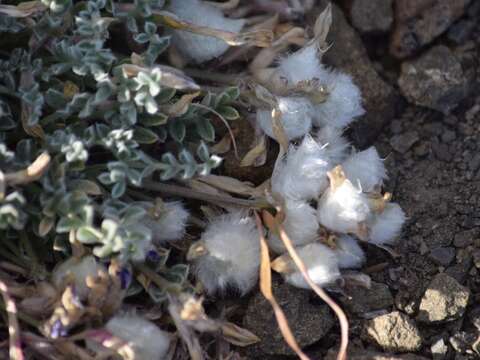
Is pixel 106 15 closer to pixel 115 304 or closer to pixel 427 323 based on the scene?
pixel 115 304

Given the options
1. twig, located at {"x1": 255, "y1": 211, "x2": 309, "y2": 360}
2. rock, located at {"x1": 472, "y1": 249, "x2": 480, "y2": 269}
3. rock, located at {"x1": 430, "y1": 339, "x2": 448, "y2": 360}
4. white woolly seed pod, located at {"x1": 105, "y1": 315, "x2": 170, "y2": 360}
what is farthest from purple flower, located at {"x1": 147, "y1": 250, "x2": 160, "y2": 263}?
rock, located at {"x1": 472, "y1": 249, "x2": 480, "y2": 269}

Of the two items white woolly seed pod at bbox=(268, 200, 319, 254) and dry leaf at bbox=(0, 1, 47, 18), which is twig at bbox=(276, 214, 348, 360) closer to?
white woolly seed pod at bbox=(268, 200, 319, 254)

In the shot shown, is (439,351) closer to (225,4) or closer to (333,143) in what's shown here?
(333,143)

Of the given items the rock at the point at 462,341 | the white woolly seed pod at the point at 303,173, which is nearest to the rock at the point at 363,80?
the white woolly seed pod at the point at 303,173

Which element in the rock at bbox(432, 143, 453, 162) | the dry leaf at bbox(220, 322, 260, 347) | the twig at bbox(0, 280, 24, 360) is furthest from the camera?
the rock at bbox(432, 143, 453, 162)

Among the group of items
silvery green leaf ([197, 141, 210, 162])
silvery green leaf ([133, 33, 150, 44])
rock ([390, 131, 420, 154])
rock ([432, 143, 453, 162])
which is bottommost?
rock ([390, 131, 420, 154])

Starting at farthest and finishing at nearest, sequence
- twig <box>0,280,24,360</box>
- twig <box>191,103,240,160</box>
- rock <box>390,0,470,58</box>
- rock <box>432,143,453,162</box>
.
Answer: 1. rock <box>390,0,470,58</box>
2. rock <box>432,143,453,162</box>
3. twig <box>191,103,240,160</box>
4. twig <box>0,280,24,360</box>

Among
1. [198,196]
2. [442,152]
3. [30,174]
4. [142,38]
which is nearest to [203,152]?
[198,196]
